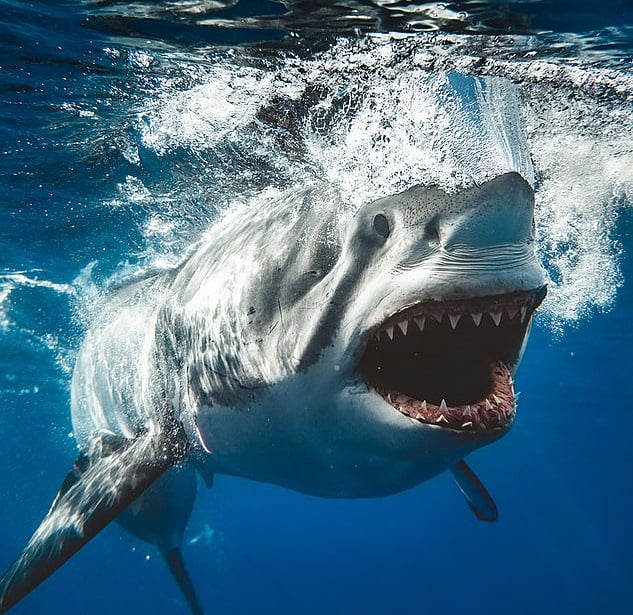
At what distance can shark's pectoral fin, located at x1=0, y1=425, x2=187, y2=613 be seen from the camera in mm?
3484

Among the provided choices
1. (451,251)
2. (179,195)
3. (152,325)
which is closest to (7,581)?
(152,325)

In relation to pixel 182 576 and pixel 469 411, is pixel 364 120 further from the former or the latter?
pixel 182 576

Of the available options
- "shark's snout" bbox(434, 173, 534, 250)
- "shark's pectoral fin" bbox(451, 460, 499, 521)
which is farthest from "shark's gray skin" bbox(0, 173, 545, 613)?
"shark's pectoral fin" bbox(451, 460, 499, 521)

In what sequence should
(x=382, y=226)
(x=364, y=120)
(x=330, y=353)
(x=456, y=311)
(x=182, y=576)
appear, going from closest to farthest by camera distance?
(x=456, y=311), (x=382, y=226), (x=330, y=353), (x=364, y=120), (x=182, y=576)

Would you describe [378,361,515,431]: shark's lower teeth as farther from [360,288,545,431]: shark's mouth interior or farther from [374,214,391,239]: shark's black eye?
[374,214,391,239]: shark's black eye

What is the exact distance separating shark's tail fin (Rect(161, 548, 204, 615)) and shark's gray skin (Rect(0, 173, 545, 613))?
3347 mm

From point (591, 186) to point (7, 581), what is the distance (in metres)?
9.86

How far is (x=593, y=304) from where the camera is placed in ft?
57.3

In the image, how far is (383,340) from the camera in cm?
240

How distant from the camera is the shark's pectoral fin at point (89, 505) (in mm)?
3484

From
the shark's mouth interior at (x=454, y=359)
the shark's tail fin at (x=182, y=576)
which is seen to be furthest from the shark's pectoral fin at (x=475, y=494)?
Answer: the shark's tail fin at (x=182, y=576)

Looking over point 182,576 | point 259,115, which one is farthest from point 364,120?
point 182,576

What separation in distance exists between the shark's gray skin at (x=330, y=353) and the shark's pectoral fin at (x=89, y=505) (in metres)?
0.01

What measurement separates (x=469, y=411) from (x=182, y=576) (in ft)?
22.4
